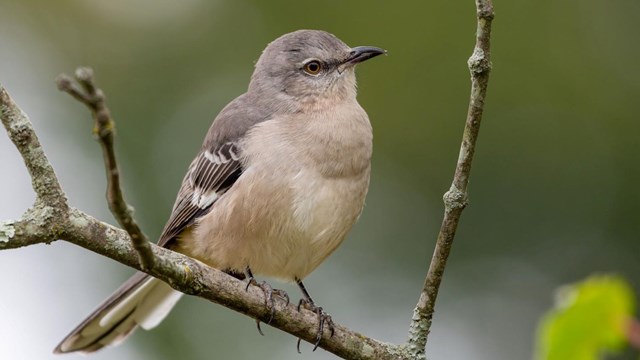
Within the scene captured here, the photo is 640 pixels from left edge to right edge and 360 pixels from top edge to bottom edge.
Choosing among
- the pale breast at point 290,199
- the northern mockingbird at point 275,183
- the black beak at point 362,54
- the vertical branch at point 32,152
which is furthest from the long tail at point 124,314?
the vertical branch at point 32,152

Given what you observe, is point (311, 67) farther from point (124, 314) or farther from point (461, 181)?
point (461, 181)

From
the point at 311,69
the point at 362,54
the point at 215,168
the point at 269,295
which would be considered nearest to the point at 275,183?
the point at 215,168

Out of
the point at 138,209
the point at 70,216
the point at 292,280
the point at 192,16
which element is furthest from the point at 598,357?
the point at 192,16

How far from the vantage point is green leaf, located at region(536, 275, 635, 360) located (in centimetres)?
154

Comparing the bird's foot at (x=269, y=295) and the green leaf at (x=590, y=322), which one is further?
the bird's foot at (x=269, y=295)

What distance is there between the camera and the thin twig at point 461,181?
357cm

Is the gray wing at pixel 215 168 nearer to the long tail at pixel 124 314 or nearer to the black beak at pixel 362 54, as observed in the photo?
the long tail at pixel 124 314

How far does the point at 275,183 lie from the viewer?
4.97m

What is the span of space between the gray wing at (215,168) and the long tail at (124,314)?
0.31 meters

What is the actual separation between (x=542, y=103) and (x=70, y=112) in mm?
4375

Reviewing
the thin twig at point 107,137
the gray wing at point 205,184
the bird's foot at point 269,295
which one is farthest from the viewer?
the gray wing at point 205,184

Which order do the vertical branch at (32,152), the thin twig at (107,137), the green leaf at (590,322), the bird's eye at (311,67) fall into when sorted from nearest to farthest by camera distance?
the green leaf at (590,322) < the thin twig at (107,137) < the vertical branch at (32,152) < the bird's eye at (311,67)

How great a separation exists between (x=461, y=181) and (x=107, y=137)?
1.80m

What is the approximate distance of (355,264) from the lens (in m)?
8.46
